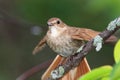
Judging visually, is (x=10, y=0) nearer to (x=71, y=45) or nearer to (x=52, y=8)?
(x=52, y=8)

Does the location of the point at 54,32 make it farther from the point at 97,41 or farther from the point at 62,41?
the point at 97,41

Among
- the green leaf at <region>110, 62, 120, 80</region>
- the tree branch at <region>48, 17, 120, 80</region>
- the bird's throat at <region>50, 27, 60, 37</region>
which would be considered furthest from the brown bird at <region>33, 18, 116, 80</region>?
the green leaf at <region>110, 62, 120, 80</region>

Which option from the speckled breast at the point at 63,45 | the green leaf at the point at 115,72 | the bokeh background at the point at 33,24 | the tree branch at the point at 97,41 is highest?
the green leaf at the point at 115,72

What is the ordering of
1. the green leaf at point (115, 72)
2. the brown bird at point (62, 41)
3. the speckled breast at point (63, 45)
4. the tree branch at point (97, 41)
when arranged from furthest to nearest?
1. the speckled breast at point (63, 45)
2. the brown bird at point (62, 41)
3. the tree branch at point (97, 41)
4. the green leaf at point (115, 72)

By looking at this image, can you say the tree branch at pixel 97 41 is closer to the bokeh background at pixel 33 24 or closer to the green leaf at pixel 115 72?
the green leaf at pixel 115 72

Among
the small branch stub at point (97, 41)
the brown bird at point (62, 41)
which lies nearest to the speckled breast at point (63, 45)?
the brown bird at point (62, 41)

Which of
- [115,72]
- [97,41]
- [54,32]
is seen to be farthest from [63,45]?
[115,72]

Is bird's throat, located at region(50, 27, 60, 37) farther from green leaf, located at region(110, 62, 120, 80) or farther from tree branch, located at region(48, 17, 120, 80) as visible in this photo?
green leaf, located at region(110, 62, 120, 80)

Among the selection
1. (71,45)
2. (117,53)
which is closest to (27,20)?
(71,45)
